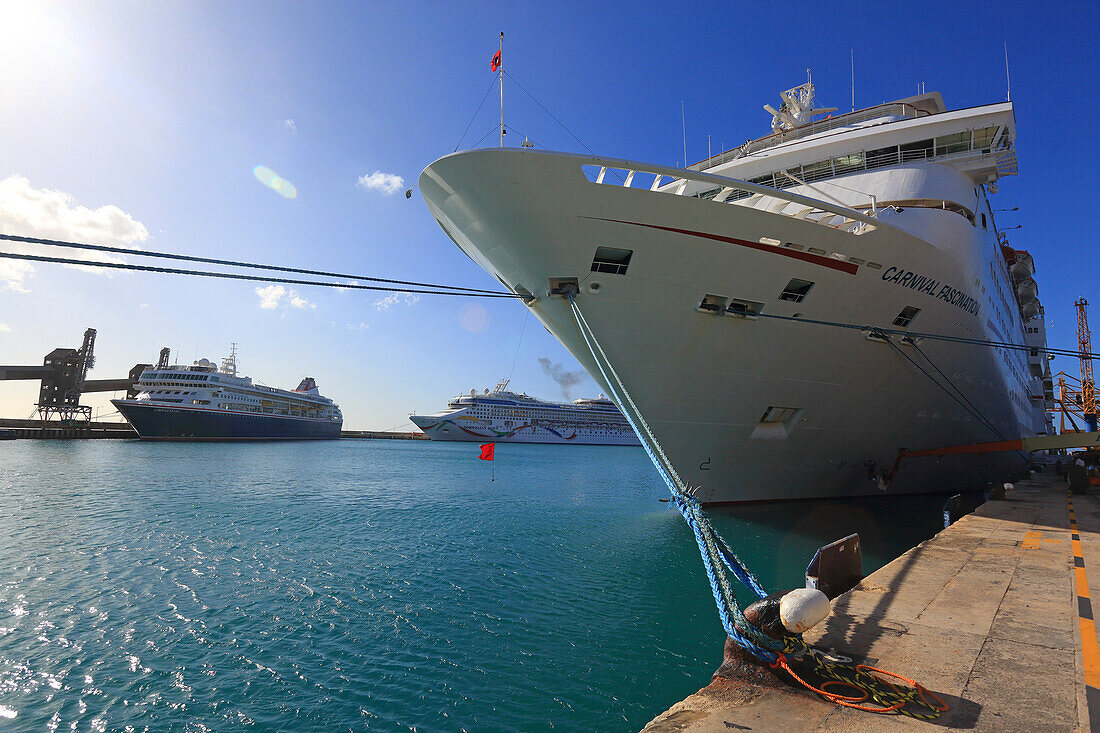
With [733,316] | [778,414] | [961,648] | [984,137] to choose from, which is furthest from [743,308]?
[984,137]

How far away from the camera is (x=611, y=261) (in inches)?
392

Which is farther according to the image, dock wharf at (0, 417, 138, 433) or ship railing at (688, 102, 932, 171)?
dock wharf at (0, 417, 138, 433)

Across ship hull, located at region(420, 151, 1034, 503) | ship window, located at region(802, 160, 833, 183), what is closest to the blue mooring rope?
ship hull, located at region(420, 151, 1034, 503)

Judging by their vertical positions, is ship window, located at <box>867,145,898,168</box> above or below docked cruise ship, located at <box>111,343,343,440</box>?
above

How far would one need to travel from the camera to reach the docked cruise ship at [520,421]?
85938 millimetres

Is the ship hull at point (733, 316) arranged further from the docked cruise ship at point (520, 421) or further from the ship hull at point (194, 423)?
the docked cruise ship at point (520, 421)

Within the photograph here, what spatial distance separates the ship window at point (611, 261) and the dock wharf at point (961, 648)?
6.36 metres

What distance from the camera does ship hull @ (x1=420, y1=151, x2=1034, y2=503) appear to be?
9320 millimetres

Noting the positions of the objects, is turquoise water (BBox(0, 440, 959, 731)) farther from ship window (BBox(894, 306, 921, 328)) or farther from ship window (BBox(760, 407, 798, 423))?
ship window (BBox(894, 306, 921, 328))

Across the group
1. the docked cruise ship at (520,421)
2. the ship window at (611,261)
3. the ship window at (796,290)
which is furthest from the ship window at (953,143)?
the docked cruise ship at (520,421)

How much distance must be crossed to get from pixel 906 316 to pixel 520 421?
3061 inches

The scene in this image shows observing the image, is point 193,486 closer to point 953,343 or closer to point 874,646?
point 874,646

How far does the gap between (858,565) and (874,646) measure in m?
2.80

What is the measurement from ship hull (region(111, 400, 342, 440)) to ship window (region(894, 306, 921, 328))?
67.4m
